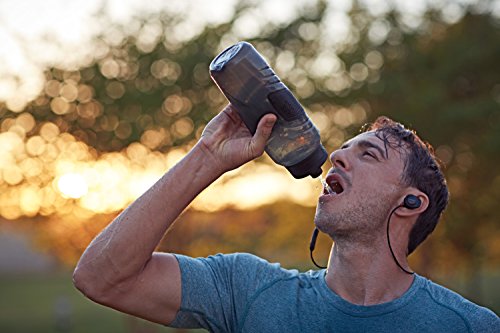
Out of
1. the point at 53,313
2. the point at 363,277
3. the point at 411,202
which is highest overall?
the point at 411,202

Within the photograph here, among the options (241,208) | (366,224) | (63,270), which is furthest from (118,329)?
(63,270)

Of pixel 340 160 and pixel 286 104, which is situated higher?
pixel 286 104

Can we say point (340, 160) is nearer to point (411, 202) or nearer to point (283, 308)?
point (411, 202)

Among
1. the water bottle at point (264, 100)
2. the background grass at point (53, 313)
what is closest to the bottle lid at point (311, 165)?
the water bottle at point (264, 100)

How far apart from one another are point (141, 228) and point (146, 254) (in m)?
0.09

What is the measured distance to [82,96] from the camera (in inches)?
624

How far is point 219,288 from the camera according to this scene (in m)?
2.87

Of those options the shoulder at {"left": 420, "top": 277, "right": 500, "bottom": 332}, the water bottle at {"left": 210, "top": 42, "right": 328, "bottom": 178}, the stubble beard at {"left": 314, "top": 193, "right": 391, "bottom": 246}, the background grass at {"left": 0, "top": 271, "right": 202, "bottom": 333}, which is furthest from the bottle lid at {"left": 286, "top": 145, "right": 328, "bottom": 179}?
the background grass at {"left": 0, "top": 271, "right": 202, "bottom": 333}

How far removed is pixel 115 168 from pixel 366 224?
1337 centimetres

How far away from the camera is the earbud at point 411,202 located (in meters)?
3.19

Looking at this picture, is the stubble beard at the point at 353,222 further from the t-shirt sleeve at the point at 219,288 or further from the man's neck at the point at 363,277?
the t-shirt sleeve at the point at 219,288

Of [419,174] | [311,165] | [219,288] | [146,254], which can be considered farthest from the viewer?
[419,174]

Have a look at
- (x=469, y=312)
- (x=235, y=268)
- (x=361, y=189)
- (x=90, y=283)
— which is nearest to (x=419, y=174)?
(x=361, y=189)

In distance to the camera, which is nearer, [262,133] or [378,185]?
[262,133]
